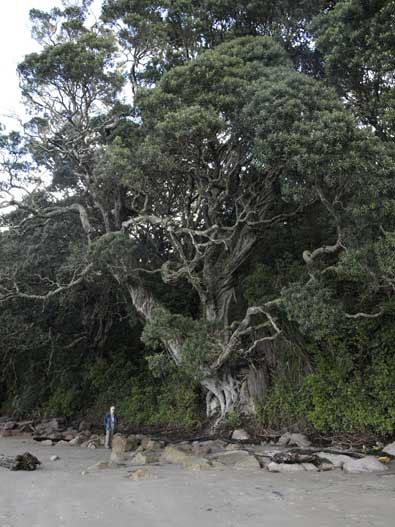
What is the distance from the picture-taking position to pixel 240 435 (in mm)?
13234

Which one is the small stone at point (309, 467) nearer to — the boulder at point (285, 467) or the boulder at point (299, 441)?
Result: the boulder at point (285, 467)

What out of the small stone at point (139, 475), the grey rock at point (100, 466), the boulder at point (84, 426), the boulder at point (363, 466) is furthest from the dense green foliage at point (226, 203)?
the small stone at point (139, 475)

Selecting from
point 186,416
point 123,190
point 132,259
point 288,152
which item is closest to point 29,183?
point 123,190

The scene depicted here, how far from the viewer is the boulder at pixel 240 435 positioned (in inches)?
516

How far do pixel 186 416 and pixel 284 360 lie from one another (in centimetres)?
404

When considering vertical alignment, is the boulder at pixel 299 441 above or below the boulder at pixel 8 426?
above

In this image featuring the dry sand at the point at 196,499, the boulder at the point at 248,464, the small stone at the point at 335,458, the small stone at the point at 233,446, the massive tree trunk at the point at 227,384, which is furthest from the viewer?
the massive tree trunk at the point at 227,384

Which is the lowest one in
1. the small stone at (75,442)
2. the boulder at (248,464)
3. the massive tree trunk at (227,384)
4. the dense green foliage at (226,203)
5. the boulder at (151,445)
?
the small stone at (75,442)

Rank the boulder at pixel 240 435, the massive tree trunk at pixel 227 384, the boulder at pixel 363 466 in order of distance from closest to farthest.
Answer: the boulder at pixel 363 466 → the boulder at pixel 240 435 → the massive tree trunk at pixel 227 384

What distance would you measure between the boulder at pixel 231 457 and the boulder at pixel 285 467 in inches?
37.6

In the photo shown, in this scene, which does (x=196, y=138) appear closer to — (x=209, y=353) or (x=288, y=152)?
(x=288, y=152)

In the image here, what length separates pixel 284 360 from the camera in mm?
14148

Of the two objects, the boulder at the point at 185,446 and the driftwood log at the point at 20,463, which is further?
the boulder at the point at 185,446

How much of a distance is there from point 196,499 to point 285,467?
2.84 metres
